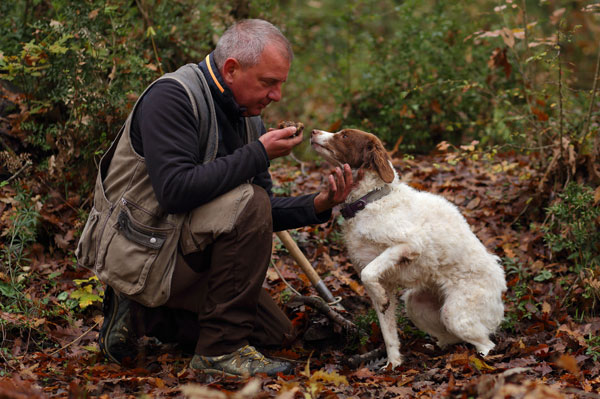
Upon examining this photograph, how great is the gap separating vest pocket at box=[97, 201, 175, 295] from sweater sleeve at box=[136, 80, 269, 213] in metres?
0.19

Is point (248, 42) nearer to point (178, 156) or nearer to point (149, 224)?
→ point (178, 156)

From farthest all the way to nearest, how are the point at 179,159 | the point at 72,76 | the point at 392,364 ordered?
1. the point at 72,76
2. the point at 392,364
3. the point at 179,159

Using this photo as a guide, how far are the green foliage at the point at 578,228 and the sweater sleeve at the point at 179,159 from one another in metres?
2.65

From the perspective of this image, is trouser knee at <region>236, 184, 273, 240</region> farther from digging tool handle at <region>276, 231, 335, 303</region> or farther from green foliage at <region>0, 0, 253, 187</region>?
green foliage at <region>0, 0, 253, 187</region>

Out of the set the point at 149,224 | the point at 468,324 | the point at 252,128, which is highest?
the point at 252,128

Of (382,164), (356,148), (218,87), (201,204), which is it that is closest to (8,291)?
(201,204)

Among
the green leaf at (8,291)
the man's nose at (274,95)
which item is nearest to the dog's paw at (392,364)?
the man's nose at (274,95)

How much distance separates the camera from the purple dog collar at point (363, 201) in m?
3.85

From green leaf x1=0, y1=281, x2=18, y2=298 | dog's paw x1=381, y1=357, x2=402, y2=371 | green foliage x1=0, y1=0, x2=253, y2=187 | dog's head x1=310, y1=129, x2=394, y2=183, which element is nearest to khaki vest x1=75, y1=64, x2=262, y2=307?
dog's head x1=310, y1=129, x2=394, y2=183

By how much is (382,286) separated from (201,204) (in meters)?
1.38

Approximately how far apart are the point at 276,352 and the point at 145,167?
1.52 meters

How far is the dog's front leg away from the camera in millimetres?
3664

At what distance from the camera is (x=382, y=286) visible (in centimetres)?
389

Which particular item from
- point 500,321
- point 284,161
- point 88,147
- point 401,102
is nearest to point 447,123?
point 401,102
